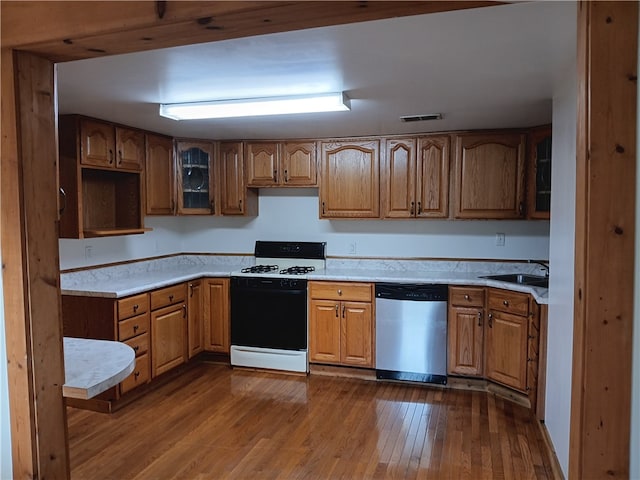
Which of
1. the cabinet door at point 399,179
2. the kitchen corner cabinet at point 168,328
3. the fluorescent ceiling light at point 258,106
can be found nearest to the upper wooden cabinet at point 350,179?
the cabinet door at point 399,179

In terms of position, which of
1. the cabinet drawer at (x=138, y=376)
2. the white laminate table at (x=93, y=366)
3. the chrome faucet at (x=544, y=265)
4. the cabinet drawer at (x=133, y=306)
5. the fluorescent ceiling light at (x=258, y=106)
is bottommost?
the cabinet drawer at (x=138, y=376)

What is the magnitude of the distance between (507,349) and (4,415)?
323 centimetres

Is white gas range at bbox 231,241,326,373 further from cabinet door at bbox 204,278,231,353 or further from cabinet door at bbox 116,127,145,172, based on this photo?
cabinet door at bbox 116,127,145,172

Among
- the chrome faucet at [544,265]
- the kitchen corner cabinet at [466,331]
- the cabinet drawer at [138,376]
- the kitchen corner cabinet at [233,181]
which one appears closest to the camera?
the cabinet drawer at [138,376]

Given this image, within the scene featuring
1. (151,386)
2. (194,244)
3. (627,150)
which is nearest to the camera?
(627,150)

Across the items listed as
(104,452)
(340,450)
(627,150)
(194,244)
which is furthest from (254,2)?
(194,244)

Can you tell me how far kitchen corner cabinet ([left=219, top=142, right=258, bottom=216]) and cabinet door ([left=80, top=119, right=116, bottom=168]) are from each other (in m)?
1.11

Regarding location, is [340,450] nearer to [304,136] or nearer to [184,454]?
[184,454]

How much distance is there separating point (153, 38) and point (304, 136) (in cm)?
302

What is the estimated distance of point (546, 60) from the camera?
7.07 ft

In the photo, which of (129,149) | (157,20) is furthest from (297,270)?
(157,20)

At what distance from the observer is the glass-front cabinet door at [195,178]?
4512mm

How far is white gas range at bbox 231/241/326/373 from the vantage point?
13.9 feet

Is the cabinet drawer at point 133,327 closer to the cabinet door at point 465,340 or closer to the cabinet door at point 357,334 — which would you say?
the cabinet door at point 357,334
